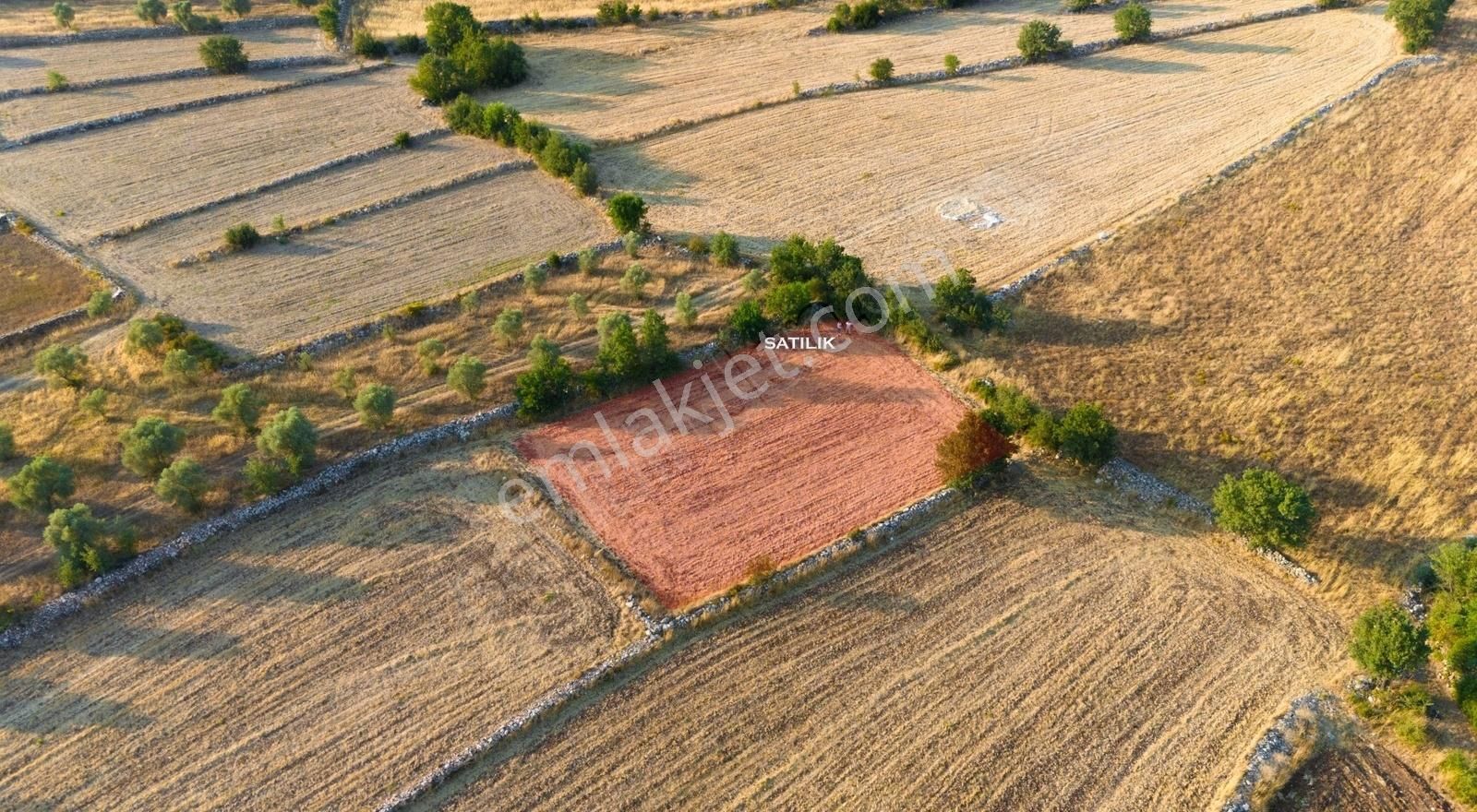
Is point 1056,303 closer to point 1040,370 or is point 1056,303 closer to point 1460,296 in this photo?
point 1040,370

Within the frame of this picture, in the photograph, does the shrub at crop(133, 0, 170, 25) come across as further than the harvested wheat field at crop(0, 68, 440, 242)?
Yes

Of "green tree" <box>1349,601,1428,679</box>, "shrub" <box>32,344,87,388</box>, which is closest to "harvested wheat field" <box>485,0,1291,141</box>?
"shrub" <box>32,344,87,388</box>

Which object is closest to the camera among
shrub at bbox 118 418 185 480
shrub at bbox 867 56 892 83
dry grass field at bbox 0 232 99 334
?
shrub at bbox 118 418 185 480

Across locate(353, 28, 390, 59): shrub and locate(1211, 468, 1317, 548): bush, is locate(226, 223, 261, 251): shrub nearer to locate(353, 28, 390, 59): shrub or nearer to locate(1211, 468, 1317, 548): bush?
locate(353, 28, 390, 59): shrub

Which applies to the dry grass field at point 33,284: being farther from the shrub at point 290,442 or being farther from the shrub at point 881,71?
the shrub at point 881,71

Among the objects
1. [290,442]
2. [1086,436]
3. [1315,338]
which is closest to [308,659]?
[290,442]

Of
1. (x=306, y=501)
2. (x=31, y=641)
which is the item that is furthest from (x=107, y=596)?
(x=306, y=501)
